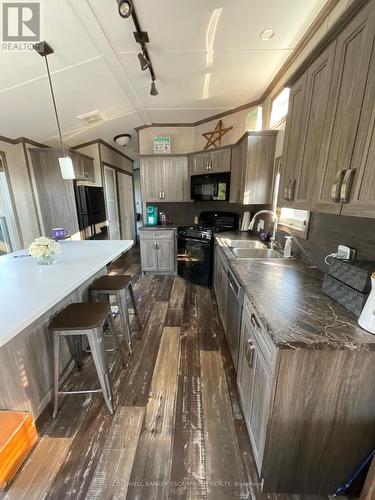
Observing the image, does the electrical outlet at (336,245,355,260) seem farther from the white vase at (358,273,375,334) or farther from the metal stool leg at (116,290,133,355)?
the metal stool leg at (116,290,133,355)

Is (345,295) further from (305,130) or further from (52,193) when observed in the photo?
(52,193)

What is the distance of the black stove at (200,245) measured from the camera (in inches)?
128

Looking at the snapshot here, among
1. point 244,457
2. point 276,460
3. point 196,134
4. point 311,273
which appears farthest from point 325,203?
point 196,134

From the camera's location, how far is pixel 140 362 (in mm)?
1979

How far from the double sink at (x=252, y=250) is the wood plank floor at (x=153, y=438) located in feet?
3.46

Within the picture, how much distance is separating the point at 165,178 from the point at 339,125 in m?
3.18

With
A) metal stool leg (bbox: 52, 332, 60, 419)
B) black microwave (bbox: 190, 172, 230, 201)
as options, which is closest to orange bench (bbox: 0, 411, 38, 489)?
metal stool leg (bbox: 52, 332, 60, 419)

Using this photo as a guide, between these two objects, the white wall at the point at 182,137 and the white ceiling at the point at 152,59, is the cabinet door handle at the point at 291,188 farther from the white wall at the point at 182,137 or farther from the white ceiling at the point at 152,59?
the white wall at the point at 182,137

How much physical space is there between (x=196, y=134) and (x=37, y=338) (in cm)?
395

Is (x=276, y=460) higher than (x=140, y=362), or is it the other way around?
(x=276, y=460)

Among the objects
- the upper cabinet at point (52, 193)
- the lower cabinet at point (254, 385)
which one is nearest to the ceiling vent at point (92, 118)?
the upper cabinet at point (52, 193)

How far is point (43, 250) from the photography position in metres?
1.65

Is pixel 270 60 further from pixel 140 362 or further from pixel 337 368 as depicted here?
pixel 140 362
